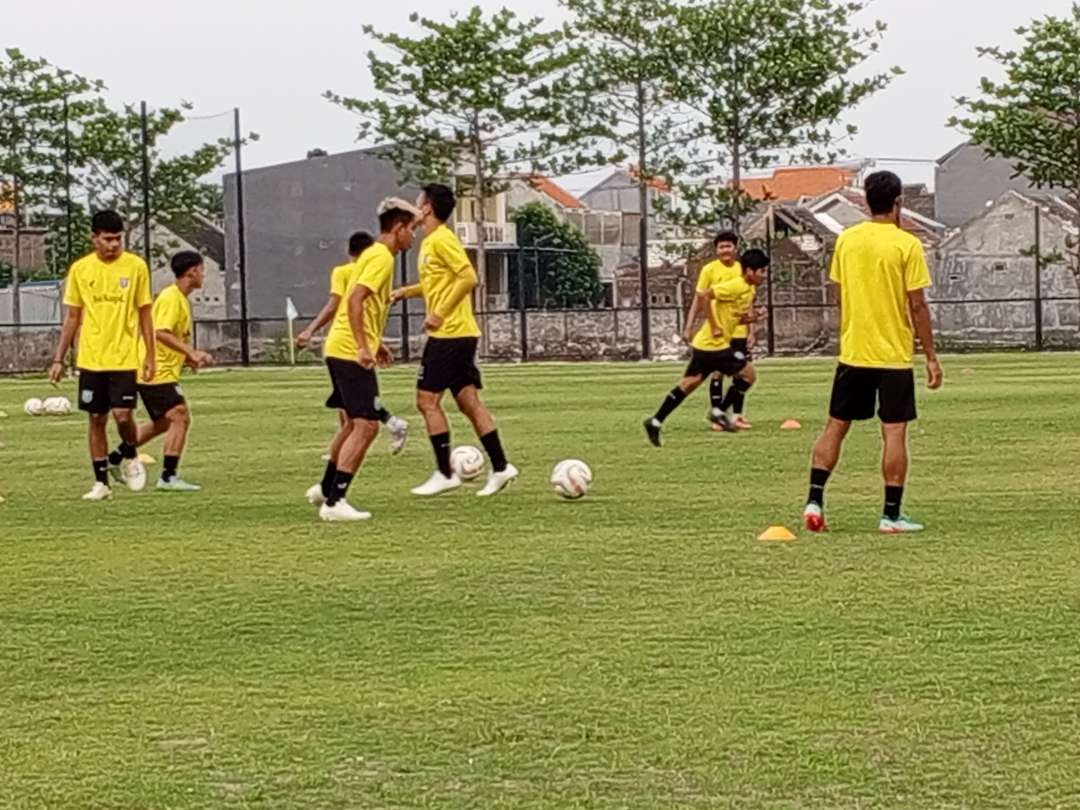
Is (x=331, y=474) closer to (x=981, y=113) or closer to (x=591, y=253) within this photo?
(x=981, y=113)

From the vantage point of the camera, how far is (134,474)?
1321cm

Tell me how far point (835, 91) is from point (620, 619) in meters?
44.7

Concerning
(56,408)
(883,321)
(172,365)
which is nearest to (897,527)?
(883,321)

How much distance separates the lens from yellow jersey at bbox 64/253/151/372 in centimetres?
1259

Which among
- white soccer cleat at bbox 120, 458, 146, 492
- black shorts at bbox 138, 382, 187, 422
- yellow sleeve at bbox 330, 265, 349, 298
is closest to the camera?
white soccer cleat at bbox 120, 458, 146, 492

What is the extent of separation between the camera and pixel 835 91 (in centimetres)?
Answer: 5072

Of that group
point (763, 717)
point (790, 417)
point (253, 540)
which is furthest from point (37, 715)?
point (790, 417)

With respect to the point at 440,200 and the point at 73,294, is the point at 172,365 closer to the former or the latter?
the point at 73,294

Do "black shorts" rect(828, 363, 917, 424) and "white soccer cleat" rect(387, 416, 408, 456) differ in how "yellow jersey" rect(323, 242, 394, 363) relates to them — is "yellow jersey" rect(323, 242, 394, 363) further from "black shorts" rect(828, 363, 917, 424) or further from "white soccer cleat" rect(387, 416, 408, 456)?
"white soccer cleat" rect(387, 416, 408, 456)

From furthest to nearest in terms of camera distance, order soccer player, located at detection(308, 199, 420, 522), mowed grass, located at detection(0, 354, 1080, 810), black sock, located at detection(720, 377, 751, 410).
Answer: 1. black sock, located at detection(720, 377, 751, 410)
2. soccer player, located at detection(308, 199, 420, 522)
3. mowed grass, located at detection(0, 354, 1080, 810)

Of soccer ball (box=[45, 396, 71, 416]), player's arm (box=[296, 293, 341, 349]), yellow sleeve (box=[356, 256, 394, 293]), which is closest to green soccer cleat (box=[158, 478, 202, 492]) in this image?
player's arm (box=[296, 293, 341, 349])

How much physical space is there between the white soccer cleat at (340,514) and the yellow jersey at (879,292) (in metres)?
2.80

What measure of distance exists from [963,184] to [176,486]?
A: 7578cm

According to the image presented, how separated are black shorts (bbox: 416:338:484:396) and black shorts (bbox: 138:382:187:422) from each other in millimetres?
2175
